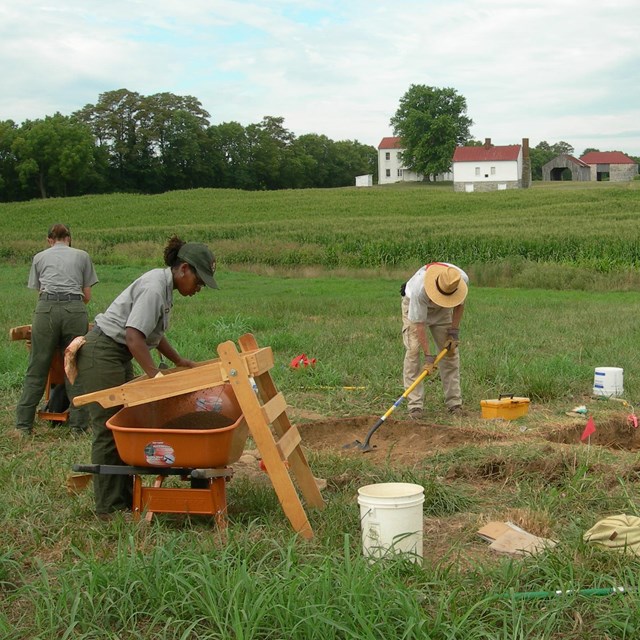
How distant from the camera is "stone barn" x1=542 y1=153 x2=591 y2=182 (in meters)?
99.8

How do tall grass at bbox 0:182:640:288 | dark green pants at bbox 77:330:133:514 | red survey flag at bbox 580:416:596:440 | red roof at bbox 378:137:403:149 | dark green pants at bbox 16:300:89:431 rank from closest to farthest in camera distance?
dark green pants at bbox 77:330:133:514, red survey flag at bbox 580:416:596:440, dark green pants at bbox 16:300:89:431, tall grass at bbox 0:182:640:288, red roof at bbox 378:137:403:149

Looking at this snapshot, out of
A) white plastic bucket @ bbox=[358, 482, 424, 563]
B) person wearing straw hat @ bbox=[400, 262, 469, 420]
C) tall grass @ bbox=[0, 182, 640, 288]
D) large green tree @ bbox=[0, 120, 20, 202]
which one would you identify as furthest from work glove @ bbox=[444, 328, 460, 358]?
large green tree @ bbox=[0, 120, 20, 202]

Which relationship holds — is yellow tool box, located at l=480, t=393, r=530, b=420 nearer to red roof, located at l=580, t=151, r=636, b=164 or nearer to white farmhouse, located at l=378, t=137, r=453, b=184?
white farmhouse, located at l=378, t=137, r=453, b=184

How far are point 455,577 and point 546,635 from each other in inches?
24.0

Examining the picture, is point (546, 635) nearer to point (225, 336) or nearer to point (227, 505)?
point (227, 505)

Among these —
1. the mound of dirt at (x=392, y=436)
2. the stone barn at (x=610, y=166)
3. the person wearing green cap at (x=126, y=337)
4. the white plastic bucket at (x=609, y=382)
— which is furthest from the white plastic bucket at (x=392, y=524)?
the stone barn at (x=610, y=166)

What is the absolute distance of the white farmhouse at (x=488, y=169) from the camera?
76.1 metres

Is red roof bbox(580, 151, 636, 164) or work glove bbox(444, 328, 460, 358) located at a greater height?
red roof bbox(580, 151, 636, 164)

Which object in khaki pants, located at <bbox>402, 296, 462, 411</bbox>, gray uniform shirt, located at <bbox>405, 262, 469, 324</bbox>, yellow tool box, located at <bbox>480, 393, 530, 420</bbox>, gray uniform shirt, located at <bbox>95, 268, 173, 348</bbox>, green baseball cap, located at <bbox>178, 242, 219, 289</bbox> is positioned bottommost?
yellow tool box, located at <bbox>480, 393, 530, 420</bbox>

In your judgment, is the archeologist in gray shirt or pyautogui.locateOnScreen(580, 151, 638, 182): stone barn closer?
the archeologist in gray shirt

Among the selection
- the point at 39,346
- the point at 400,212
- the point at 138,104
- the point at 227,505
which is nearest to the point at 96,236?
the point at 400,212

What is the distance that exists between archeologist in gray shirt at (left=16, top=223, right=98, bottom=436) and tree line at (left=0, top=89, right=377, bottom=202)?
67.7m

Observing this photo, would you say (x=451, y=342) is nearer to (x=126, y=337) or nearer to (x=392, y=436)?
(x=392, y=436)

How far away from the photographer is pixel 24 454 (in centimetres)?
661
